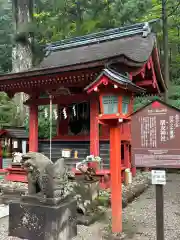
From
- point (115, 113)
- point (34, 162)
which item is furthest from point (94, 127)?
point (34, 162)

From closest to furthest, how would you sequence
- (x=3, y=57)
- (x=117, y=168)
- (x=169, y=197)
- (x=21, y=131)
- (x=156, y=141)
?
(x=156, y=141) → (x=117, y=168) → (x=169, y=197) → (x=21, y=131) → (x=3, y=57)

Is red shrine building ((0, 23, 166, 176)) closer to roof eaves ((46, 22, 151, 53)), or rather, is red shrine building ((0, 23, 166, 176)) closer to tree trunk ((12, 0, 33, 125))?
roof eaves ((46, 22, 151, 53))

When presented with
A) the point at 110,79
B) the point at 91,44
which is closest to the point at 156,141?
the point at 110,79

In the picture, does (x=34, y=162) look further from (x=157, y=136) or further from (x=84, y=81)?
(x=84, y=81)

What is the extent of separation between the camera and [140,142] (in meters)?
4.35

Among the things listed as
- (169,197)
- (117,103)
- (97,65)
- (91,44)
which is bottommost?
(169,197)

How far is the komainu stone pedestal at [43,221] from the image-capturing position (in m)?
3.94

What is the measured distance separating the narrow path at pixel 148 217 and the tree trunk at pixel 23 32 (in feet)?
36.0

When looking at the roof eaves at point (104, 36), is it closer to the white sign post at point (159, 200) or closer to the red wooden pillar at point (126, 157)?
the red wooden pillar at point (126, 157)

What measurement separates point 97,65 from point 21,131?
21.8 ft

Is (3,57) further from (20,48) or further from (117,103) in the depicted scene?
(117,103)

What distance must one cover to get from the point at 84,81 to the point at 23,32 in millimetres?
9133

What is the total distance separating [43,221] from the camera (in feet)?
13.2

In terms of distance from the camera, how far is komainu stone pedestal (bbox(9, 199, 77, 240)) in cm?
394
